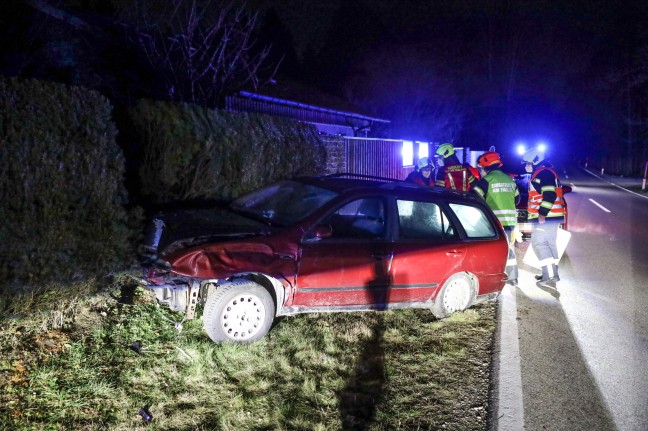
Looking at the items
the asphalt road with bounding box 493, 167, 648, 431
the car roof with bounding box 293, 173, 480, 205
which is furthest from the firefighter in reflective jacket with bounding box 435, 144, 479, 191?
the car roof with bounding box 293, 173, 480, 205

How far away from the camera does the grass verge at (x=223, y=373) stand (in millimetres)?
3404

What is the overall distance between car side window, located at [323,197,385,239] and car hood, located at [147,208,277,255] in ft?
2.12

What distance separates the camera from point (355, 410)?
3600mm

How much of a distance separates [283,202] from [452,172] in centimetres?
446

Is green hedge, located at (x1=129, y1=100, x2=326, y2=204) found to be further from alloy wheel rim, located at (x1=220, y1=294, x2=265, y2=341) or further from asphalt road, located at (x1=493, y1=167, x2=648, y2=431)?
asphalt road, located at (x1=493, y1=167, x2=648, y2=431)

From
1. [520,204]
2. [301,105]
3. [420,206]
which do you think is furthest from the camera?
[301,105]

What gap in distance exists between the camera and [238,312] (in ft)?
14.9

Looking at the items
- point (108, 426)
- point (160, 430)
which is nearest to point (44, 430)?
point (108, 426)

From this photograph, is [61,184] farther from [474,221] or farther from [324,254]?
[474,221]

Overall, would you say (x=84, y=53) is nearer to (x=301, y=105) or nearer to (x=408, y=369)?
(x=301, y=105)

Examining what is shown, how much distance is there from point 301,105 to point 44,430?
16890 mm

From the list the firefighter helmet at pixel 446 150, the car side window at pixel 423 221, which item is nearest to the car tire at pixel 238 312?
the car side window at pixel 423 221

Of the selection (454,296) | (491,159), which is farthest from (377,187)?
(491,159)

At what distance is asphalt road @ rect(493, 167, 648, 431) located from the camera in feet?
12.1
